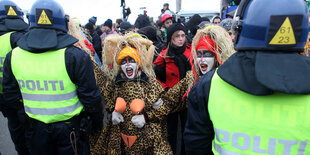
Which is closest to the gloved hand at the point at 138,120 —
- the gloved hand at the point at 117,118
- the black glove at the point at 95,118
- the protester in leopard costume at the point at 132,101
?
the protester in leopard costume at the point at 132,101

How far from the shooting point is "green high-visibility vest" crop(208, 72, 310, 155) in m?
0.97

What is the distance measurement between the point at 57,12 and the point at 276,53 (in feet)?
6.43

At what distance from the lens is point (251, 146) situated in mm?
1067

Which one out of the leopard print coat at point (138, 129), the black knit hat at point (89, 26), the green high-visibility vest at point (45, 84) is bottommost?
the leopard print coat at point (138, 129)

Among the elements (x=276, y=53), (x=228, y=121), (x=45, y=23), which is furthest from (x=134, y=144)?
(x=276, y=53)

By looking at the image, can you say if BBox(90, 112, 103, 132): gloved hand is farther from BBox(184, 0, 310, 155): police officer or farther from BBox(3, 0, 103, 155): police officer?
BBox(184, 0, 310, 155): police officer

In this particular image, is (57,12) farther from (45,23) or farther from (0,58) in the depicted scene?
(0,58)

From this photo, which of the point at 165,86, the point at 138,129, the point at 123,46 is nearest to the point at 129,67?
the point at 123,46

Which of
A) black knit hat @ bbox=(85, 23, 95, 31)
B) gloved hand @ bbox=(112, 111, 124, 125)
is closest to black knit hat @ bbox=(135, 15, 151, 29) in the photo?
black knit hat @ bbox=(85, 23, 95, 31)

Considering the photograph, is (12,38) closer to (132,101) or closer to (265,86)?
(132,101)

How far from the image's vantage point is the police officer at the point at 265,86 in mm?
916

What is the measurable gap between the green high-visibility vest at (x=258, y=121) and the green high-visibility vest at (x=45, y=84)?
4.74 ft

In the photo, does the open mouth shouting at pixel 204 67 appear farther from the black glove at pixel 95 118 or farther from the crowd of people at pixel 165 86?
the black glove at pixel 95 118

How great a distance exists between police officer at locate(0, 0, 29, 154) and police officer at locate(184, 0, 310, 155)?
2611 millimetres
